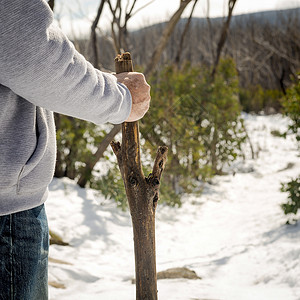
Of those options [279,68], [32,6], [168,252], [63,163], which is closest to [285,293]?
[168,252]

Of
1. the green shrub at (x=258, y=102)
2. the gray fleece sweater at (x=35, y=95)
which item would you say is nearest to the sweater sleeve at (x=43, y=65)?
the gray fleece sweater at (x=35, y=95)

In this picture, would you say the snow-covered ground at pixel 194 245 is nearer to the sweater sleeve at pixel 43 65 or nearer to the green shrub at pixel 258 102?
the sweater sleeve at pixel 43 65

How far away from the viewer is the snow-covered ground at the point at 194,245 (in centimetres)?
254

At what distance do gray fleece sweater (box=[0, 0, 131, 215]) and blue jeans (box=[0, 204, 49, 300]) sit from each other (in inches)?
1.4

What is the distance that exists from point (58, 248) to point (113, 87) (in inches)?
110

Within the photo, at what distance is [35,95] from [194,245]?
11.9ft

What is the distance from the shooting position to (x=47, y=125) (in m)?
0.94

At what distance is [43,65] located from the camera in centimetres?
75

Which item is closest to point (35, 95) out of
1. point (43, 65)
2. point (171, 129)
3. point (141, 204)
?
point (43, 65)

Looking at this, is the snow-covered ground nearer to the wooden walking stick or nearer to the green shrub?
the wooden walking stick

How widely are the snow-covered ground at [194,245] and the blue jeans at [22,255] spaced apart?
138cm

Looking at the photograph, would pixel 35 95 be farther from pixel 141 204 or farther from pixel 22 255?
pixel 141 204

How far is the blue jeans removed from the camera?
34.5 inches

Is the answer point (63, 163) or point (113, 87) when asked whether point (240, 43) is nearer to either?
point (63, 163)
